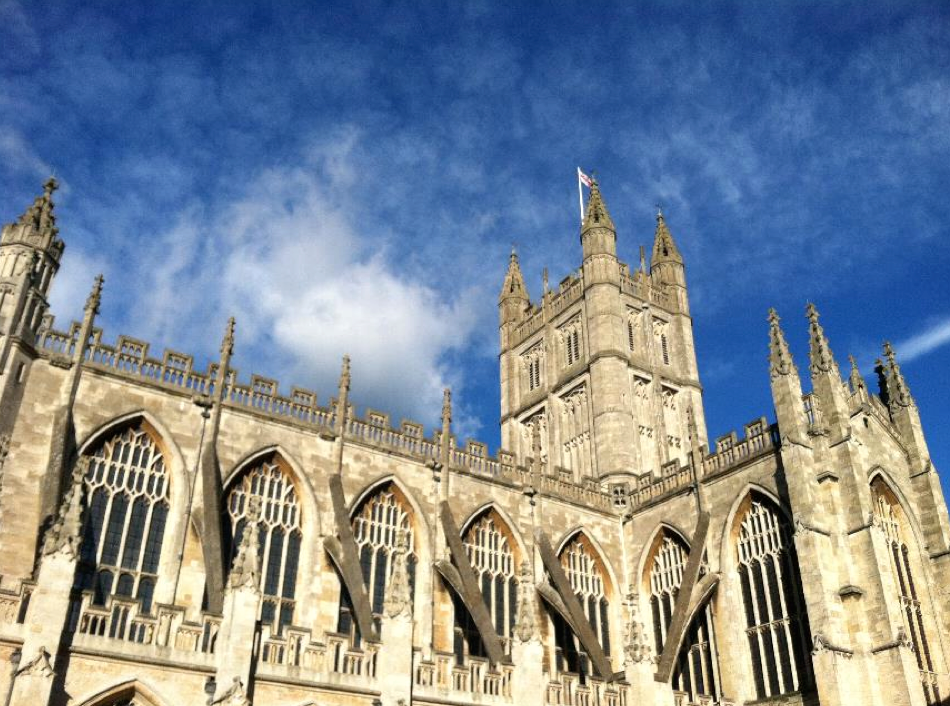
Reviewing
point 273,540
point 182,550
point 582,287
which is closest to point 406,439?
point 273,540

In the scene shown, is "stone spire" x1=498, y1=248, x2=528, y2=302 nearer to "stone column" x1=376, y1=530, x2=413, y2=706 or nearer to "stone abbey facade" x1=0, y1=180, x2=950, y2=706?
"stone abbey facade" x1=0, y1=180, x2=950, y2=706

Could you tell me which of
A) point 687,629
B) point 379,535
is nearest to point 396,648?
point 379,535

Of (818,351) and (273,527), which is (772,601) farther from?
(273,527)

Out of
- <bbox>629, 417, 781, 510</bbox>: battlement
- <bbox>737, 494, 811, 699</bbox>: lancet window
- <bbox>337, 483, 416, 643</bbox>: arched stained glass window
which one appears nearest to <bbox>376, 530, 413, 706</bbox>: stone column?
<bbox>337, 483, 416, 643</bbox>: arched stained glass window

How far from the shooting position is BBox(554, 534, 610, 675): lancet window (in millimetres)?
27688

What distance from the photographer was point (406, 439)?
2733 centimetres

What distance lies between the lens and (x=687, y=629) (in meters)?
26.4

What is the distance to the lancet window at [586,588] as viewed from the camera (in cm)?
2769

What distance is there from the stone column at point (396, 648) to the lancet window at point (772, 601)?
11.3m

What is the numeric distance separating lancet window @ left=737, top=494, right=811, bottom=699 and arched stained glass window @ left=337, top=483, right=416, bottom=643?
9870 mm

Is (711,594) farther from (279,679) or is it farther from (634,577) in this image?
(279,679)

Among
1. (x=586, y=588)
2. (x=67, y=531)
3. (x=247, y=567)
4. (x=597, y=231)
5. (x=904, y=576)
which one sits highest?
(x=597, y=231)

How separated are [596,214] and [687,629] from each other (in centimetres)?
2170

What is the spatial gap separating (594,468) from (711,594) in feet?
33.1
